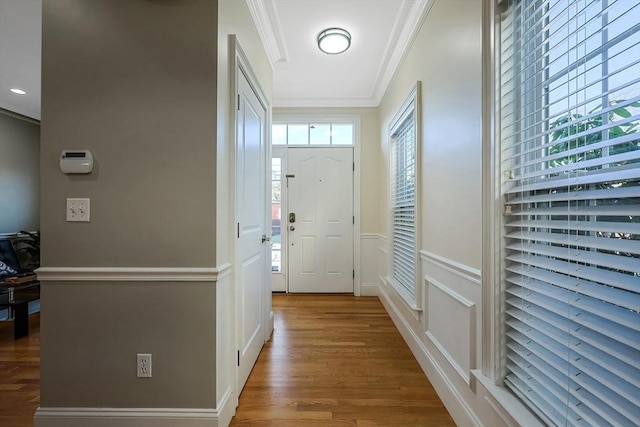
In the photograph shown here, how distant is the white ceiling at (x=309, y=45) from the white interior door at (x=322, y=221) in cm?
88

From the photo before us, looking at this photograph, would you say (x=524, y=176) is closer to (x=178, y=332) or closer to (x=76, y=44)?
(x=178, y=332)

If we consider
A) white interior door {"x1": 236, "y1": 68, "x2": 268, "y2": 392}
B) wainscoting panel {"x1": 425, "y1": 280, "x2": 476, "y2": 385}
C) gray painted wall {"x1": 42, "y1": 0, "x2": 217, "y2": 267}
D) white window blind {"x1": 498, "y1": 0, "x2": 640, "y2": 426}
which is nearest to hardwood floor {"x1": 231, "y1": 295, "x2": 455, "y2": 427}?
white interior door {"x1": 236, "y1": 68, "x2": 268, "y2": 392}

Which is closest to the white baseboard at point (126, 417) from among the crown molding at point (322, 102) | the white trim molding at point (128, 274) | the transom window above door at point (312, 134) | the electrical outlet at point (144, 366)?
the electrical outlet at point (144, 366)

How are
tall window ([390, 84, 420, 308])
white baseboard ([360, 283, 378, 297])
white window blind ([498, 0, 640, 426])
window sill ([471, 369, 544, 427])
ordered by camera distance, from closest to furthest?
white window blind ([498, 0, 640, 426]), window sill ([471, 369, 544, 427]), tall window ([390, 84, 420, 308]), white baseboard ([360, 283, 378, 297])

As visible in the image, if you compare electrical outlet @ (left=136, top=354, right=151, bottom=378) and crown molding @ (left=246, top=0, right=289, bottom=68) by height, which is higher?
crown molding @ (left=246, top=0, right=289, bottom=68)

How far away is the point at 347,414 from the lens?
63.2 inches

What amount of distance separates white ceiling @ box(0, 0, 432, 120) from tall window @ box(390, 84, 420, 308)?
60 centimetres

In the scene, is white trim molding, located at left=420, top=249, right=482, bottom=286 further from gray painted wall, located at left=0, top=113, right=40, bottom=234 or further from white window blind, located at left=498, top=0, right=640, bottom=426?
gray painted wall, located at left=0, top=113, right=40, bottom=234

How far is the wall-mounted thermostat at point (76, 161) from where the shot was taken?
1423 millimetres

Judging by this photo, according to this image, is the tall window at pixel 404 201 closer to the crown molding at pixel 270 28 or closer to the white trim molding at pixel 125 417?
the crown molding at pixel 270 28

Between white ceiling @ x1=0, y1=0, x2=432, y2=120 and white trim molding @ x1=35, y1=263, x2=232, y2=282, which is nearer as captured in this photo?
white trim molding @ x1=35, y1=263, x2=232, y2=282

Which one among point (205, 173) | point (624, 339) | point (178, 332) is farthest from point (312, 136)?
point (624, 339)

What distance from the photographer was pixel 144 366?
1.43 metres

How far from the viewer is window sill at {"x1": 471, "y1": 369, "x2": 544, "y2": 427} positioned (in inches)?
39.8
